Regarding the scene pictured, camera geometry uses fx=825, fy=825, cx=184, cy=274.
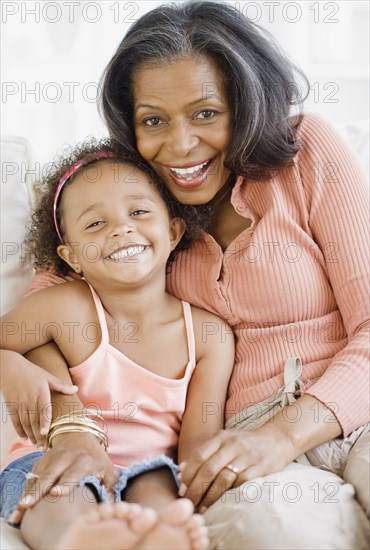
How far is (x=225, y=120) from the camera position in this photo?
1596 mm

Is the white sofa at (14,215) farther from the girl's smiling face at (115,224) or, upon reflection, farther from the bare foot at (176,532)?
the bare foot at (176,532)

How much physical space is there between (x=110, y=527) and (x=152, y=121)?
2.82 ft

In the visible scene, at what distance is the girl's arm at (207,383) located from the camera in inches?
57.3

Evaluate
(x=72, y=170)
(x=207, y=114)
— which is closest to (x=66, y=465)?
(x=72, y=170)

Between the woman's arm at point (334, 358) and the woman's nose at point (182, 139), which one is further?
the woman's nose at point (182, 139)

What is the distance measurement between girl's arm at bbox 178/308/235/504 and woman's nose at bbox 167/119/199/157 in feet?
1.03

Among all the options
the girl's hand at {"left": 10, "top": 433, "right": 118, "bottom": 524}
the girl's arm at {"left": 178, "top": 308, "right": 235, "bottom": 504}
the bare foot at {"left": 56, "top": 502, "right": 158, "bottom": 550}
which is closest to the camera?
the bare foot at {"left": 56, "top": 502, "right": 158, "bottom": 550}

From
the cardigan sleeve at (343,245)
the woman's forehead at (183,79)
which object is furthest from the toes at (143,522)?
the woman's forehead at (183,79)

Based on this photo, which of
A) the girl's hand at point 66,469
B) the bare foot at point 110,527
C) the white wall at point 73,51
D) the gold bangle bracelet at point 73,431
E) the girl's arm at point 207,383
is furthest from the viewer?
the white wall at point 73,51

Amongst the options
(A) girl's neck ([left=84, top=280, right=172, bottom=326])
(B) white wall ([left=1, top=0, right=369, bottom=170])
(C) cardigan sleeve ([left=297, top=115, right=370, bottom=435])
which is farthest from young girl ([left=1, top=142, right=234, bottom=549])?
(B) white wall ([left=1, top=0, right=369, bottom=170])

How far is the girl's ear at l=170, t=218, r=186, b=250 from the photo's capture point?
5.40 ft

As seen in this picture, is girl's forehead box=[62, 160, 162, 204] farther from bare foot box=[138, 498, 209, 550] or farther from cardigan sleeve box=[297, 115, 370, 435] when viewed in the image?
bare foot box=[138, 498, 209, 550]

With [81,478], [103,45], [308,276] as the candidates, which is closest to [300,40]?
[103,45]

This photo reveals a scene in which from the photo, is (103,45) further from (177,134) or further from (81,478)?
(81,478)
